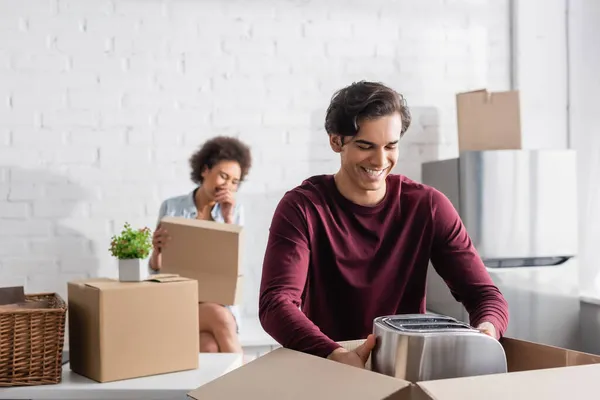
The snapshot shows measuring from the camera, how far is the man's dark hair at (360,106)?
1523mm

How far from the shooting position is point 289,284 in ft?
4.70

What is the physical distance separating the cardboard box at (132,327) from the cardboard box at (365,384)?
111 cm

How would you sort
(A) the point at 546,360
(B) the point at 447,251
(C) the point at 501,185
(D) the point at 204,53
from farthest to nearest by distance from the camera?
(D) the point at 204,53 → (C) the point at 501,185 → (B) the point at 447,251 → (A) the point at 546,360

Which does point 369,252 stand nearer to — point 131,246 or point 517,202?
point 131,246

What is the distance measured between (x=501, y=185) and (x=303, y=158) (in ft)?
3.12

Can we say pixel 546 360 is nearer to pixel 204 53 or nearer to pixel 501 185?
pixel 501 185

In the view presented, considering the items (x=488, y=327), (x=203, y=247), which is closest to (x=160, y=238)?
(x=203, y=247)

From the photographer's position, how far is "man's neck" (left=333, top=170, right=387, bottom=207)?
1.60 metres

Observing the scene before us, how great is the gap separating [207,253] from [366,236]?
53.5 inches

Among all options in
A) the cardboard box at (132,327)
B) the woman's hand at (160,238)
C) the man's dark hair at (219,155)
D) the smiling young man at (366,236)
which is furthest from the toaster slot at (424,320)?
the man's dark hair at (219,155)

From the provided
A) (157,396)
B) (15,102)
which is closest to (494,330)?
(157,396)

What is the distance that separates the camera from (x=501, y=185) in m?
3.48

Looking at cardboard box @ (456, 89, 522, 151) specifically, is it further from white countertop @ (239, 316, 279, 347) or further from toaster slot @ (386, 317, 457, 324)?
toaster slot @ (386, 317, 457, 324)

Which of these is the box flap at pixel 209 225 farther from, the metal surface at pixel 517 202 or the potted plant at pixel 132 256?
the metal surface at pixel 517 202
